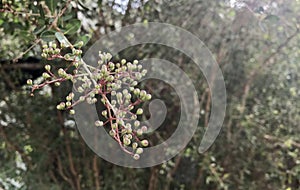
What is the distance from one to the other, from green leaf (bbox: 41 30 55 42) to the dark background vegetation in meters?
0.45

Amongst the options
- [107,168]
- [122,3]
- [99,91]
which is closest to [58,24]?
[99,91]

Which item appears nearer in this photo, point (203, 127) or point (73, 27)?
point (73, 27)

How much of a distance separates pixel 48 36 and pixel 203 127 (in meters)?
0.60

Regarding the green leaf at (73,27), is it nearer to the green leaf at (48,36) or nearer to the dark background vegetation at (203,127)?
the green leaf at (48,36)

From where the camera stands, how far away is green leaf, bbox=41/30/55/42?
1.74ft

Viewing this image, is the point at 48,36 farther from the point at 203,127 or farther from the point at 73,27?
the point at 203,127

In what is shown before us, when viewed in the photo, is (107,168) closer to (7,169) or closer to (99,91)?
(7,169)

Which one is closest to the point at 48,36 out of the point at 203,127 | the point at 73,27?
the point at 73,27

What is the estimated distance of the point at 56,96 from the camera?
1.02 meters

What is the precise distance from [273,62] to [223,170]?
0.29 m

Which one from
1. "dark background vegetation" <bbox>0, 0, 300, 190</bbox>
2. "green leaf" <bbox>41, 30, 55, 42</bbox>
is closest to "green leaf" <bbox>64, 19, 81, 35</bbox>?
"green leaf" <bbox>41, 30, 55, 42</bbox>

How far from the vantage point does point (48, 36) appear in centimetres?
53

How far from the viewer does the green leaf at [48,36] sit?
53 centimetres

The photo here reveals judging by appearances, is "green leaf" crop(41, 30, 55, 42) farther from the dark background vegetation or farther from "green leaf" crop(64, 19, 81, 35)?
the dark background vegetation
